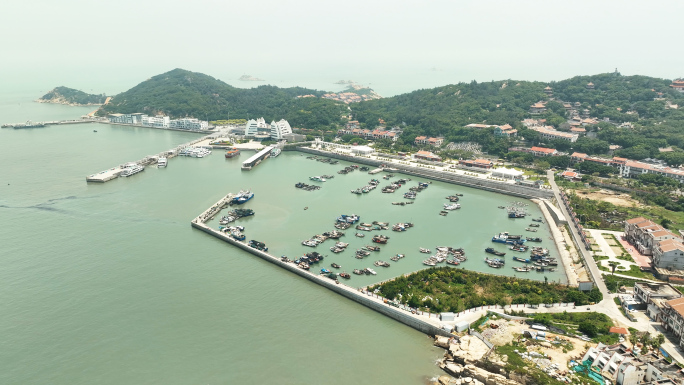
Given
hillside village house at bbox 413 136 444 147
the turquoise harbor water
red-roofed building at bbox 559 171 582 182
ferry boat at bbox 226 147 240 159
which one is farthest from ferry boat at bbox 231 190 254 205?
red-roofed building at bbox 559 171 582 182

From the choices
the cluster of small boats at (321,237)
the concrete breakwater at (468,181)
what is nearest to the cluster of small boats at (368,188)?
the concrete breakwater at (468,181)

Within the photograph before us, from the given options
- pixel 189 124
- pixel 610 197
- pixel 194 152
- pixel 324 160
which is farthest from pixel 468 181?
pixel 189 124

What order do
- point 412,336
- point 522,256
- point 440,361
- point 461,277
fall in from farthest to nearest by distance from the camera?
point 522,256 → point 461,277 → point 412,336 → point 440,361

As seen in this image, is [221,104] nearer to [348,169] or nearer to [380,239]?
[348,169]

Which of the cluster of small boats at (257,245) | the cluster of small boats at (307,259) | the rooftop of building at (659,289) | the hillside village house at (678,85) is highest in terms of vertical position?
the hillside village house at (678,85)

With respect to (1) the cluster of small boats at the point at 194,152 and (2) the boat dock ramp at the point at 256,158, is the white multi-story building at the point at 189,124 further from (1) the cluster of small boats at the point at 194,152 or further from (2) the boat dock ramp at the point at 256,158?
(2) the boat dock ramp at the point at 256,158

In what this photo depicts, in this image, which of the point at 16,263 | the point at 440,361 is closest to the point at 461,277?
the point at 440,361

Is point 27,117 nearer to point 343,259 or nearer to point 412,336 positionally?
point 343,259
